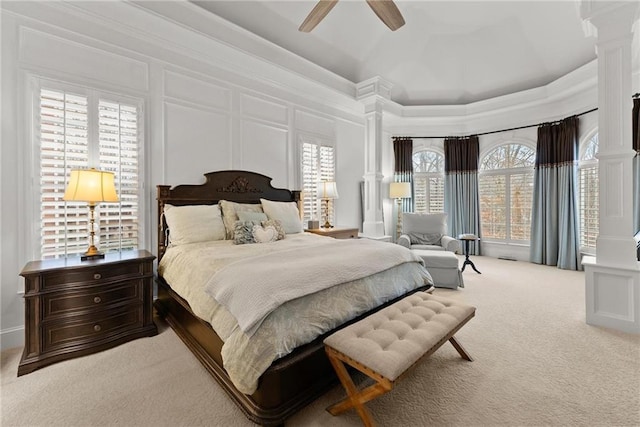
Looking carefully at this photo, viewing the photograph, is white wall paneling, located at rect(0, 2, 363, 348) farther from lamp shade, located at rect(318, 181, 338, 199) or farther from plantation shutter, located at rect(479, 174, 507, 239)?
plantation shutter, located at rect(479, 174, 507, 239)

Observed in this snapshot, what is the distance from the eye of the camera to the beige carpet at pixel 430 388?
165 cm

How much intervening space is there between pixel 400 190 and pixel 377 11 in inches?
155

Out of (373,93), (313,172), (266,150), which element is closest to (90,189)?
(266,150)

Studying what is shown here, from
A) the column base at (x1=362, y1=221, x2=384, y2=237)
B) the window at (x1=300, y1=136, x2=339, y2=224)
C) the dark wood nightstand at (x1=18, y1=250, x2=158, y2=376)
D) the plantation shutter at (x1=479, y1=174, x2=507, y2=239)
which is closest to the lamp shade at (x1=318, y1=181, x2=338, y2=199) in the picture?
the window at (x1=300, y1=136, x2=339, y2=224)

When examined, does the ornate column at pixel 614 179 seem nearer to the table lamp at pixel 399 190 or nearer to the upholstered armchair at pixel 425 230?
the upholstered armchair at pixel 425 230

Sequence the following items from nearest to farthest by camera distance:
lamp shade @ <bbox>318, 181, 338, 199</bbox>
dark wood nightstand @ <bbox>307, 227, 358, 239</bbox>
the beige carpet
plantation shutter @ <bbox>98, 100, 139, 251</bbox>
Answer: the beige carpet
plantation shutter @ <bbox>98, 100, 139, 251</bbox>
dark wood nightstand @ <bbox>307, 227, 358, 239</bbox>
lamp shade @ <bbox>318, 181, 338, 199</bbox>

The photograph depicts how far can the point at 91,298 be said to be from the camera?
235cm

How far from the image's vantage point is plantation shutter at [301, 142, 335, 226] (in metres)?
4.86

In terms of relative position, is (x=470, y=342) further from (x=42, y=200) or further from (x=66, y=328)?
(x=42, y=200)

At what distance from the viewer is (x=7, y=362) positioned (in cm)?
223

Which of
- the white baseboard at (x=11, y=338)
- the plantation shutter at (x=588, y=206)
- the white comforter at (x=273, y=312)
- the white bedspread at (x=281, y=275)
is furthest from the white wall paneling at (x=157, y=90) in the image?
the plantation shutter at (x=588, y=206)

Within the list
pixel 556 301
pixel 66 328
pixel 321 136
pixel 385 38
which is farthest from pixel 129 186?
pixel 556 301

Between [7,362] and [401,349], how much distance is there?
9.68 feet

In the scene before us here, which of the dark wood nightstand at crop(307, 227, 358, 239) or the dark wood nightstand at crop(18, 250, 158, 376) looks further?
the dark wood nightstand at crop(307, 227, 358, 239)
